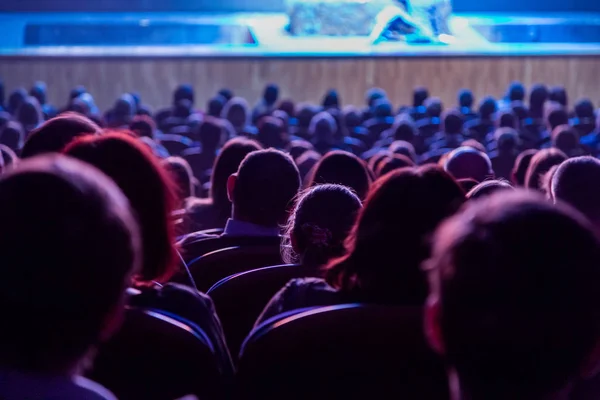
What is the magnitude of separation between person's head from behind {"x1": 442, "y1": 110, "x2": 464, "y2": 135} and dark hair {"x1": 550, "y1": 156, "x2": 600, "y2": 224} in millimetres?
4924

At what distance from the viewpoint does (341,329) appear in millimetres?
1555

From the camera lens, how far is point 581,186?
2.76 meters

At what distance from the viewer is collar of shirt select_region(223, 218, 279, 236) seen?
3.03 metres

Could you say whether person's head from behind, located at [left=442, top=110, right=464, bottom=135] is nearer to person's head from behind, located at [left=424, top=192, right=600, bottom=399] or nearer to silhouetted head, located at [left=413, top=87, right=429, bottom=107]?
silhouetted head, located at [left=413, top=87, right=429, bottom=107]

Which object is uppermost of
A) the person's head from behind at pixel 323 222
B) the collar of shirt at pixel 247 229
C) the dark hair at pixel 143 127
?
the person's head from behind at pixel 323 222

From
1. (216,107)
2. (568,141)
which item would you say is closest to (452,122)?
(568,141)

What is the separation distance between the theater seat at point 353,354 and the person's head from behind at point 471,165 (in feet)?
9.11

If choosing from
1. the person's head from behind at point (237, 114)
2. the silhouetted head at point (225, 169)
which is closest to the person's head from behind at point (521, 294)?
the silhouetted head at point (225, 169)

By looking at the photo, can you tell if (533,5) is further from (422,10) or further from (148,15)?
(148,15)

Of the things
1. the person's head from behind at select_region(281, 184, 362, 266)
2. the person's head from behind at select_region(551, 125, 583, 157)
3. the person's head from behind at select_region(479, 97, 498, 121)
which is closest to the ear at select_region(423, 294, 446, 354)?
the person's head from behind at select_region(281, 184, 362, 266)

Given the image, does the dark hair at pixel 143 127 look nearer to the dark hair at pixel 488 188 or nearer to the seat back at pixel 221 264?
the seat back at pixel 221 264

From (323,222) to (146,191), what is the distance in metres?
0.75

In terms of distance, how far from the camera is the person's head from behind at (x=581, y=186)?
2.76m

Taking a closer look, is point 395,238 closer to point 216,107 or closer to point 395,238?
point 395,238
